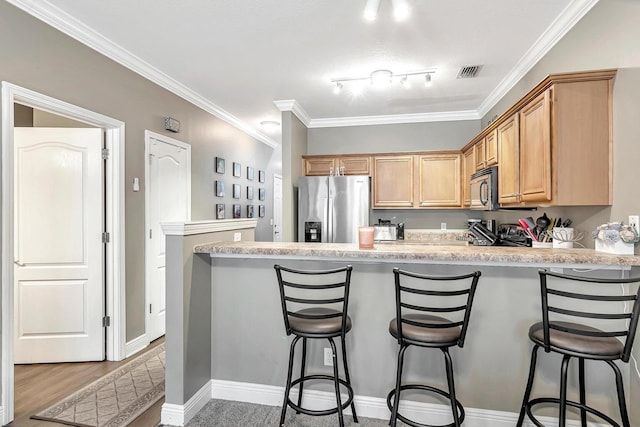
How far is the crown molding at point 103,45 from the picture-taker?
2275mm

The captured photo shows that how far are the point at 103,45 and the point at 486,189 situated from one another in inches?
146

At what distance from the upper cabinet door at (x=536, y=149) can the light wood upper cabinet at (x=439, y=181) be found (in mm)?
2024

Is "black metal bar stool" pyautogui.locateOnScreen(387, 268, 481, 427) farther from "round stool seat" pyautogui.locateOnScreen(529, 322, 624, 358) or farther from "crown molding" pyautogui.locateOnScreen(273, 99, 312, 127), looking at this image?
"crown molding" pyautogui.locateOnScreen(273, 99, 312, 127)

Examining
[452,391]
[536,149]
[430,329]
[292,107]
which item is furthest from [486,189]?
[292,107]

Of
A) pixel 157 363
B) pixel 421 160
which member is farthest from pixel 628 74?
pixel 157 363

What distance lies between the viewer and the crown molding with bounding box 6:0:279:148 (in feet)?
7.47

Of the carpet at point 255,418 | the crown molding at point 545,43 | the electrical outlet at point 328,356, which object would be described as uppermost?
the crown molding at point 545,43

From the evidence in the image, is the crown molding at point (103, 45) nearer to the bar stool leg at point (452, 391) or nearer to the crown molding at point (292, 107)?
the crown molding at point (292, 107)

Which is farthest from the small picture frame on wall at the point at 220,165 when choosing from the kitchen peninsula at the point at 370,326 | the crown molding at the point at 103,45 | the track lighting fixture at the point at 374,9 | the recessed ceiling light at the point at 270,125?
the track lighting fixture at the point at 374,9

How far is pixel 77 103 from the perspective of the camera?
2.60 metres

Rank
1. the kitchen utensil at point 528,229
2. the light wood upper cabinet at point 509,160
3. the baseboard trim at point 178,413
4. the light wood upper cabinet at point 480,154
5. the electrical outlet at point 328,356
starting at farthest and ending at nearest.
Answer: the light wood upper cabinet at point 480,154 → the kitchen utensil at point 528,229 → the light wood upper cabinet at point 509,160 → the electrical outlet at point 328,356 → the baseboard trim at point 178,413

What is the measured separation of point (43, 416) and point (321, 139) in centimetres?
436

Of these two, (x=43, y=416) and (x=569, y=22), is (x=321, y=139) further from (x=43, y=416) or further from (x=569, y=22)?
(x=43, y=416)

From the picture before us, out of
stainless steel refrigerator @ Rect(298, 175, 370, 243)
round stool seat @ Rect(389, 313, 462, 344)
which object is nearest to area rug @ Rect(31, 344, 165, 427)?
round stool seat @ Rect(389, 313, 462, 344)
